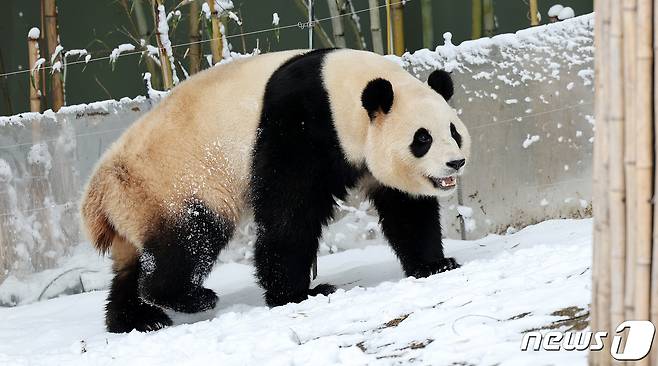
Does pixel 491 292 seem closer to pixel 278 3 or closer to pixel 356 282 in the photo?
pixel 356 282

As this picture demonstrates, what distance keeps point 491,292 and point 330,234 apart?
10.1 feet

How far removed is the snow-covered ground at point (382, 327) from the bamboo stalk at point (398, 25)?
1973 millimetres

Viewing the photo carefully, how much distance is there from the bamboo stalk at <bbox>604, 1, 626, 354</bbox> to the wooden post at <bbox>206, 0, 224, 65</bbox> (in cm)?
453

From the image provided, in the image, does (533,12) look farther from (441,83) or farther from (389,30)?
(441,83)

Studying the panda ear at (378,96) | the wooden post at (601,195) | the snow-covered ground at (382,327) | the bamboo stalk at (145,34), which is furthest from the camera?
the bamboo stalk at (145,34)

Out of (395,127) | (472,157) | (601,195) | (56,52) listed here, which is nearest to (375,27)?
(472,157)

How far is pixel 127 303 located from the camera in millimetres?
5320

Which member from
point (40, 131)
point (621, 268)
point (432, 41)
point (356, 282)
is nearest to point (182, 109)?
point (356, 282)

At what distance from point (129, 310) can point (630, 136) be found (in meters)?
3.36

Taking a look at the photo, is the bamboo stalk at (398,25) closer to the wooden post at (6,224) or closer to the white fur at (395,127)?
the white fur at (395,127)

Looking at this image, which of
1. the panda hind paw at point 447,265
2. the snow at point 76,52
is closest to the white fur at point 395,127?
the panda hind paw at point 447,265

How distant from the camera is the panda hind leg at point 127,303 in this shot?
525 cm

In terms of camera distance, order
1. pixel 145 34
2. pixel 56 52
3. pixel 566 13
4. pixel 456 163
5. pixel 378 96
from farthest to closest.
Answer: pixel 145 34
pixel 56 52
pixel 566 13
pixel 378 96
pixel 456 163

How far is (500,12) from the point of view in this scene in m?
7.45
